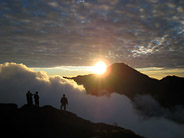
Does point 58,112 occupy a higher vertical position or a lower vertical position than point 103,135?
higher

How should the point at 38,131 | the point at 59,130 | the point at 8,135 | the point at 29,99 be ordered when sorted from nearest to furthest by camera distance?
1. the point at 8,135
2. the point at 38,131
3. the point at 59,130
4. the point at 29,99

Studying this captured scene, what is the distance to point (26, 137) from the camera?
1884 centimetres

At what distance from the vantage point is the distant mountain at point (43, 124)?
66.0ft

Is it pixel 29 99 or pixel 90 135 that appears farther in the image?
pixel 29 99

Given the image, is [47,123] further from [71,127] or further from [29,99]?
[29,99]

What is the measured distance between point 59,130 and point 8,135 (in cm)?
672

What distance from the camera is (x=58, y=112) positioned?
27469mm

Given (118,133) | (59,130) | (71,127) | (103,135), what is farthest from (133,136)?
(59,130)

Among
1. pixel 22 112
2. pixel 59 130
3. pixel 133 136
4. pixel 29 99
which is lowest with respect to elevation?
pixel 133 136

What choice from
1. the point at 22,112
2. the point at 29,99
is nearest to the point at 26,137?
the point at 22,112

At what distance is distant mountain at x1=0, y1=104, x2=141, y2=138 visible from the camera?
2011 centimetres

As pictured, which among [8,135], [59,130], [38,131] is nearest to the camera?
[8,135]

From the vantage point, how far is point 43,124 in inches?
892

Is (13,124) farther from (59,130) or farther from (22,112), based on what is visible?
(59,130)
